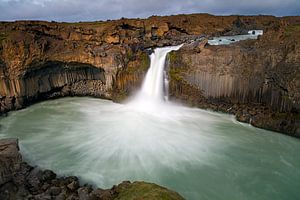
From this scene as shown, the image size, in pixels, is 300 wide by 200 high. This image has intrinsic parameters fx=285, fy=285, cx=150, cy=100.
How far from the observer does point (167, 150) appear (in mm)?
13320

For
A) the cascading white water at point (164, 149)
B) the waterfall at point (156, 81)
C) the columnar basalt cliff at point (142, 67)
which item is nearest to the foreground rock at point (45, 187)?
the cascading white water at point (164, 149)

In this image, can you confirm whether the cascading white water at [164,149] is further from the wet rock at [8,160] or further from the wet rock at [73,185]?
the wet rock at [8,160]

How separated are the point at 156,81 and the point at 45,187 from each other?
41.0 feet

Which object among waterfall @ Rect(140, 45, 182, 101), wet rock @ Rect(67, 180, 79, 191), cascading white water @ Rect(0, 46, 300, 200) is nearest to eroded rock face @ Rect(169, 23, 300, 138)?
waterfall @ Rect(140, 45, 182, 101)

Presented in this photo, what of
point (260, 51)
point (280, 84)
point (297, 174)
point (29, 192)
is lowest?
point (297, 174)

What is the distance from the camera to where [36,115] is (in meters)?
19.1

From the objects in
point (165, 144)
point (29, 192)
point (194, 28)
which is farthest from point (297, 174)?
point (194, 28)

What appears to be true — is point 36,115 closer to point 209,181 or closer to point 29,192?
point 29,192

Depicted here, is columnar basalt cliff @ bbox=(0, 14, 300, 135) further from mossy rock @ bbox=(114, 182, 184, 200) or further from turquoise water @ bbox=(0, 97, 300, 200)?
mossy rock @ bbox=(114, 182, 184, 200)

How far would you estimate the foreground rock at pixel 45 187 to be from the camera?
26.3 feet

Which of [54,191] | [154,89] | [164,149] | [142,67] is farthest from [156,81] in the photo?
[54,191]

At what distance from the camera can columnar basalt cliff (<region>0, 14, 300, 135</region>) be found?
636 inches

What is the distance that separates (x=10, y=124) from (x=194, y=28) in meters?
19.6

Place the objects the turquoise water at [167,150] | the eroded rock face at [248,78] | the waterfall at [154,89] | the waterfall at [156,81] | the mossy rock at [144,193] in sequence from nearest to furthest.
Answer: the mossy rock at [144,193] < the turquoise water at [167,150] < the eroded rock face at [248,78] < the waterfall at [154,89] < the waterfall at [156,81]
